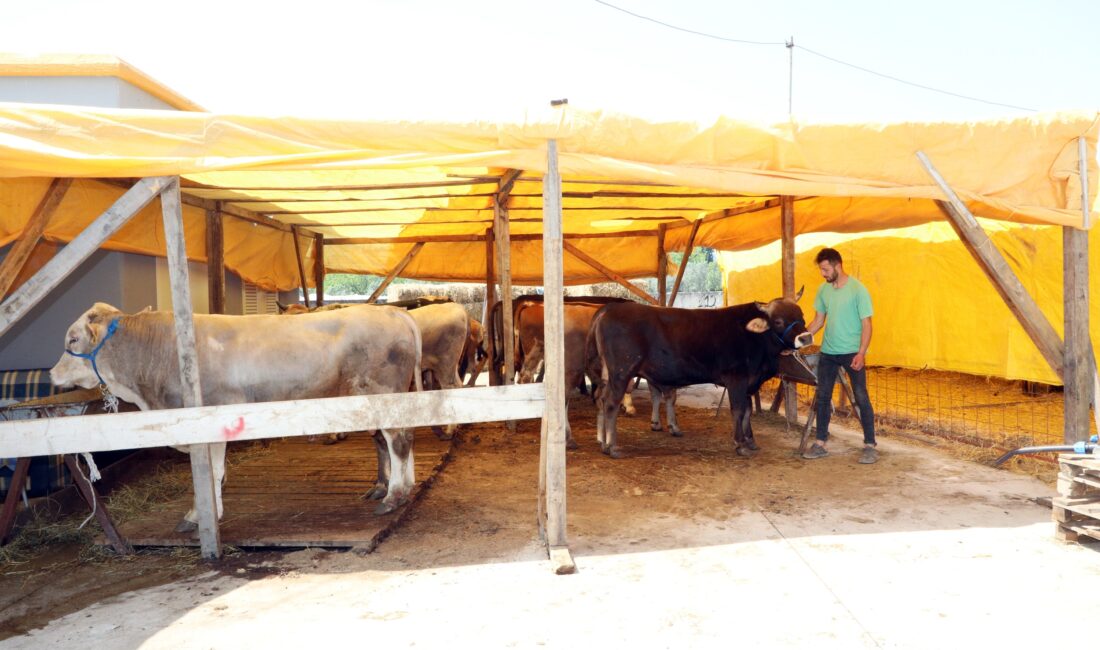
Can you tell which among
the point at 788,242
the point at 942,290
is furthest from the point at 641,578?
the point at 942,290

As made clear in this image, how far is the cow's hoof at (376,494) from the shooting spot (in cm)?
599

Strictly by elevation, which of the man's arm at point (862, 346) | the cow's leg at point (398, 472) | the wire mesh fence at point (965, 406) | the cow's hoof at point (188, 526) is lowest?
the wire mesh fence at point (965, 406)

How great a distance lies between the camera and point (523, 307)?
9.58 metres

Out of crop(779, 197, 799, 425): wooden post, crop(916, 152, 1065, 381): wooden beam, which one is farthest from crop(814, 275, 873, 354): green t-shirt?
crop(779, 197, 799, 425): wooden post

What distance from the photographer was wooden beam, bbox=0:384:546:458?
4207mm

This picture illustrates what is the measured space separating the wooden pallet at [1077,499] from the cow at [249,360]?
15.2 feet

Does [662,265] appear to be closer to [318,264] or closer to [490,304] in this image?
[490,304]

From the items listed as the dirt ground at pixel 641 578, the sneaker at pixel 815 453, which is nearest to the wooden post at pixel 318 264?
the dirt ground at pixel 641 578

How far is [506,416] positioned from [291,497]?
2.46m

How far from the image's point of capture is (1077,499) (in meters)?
4.67

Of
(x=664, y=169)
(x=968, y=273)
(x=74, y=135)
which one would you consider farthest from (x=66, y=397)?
(x=968, y=273)

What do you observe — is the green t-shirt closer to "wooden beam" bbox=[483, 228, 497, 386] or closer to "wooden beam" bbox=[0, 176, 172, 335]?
"wooden beam" bbox=[483, 228, 497, 386]

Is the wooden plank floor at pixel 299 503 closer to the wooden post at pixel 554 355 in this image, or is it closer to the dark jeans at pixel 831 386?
the wooden post at pixel 554 355

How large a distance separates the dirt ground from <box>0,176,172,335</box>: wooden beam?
1695 mm
